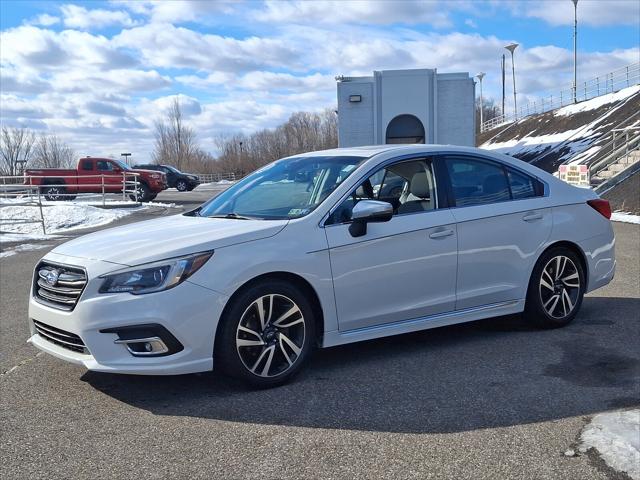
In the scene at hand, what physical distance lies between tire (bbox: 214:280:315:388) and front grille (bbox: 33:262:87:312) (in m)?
0.93

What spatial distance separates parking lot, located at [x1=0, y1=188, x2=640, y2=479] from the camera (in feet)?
11.2

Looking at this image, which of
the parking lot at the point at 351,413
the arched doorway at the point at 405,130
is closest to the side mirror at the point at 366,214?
the parking lot at the point at 351,413

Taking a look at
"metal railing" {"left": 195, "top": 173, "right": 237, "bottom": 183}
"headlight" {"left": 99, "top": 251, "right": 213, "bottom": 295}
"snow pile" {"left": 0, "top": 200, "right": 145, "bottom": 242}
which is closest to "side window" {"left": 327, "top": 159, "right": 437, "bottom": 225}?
"headlight" {"left": 99, "top": 251, "right": 213, "bottom": 295}

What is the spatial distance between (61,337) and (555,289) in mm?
4006

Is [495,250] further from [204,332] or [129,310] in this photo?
[129,310]

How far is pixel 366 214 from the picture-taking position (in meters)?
4.70

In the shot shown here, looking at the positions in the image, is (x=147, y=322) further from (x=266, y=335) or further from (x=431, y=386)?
(x=431, y=386)

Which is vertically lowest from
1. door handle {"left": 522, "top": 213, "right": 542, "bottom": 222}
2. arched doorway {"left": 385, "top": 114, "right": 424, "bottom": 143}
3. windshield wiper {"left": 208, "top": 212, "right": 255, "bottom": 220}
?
door handle {"left": 522, "top": 213, "right": 542, "bottom": 222}

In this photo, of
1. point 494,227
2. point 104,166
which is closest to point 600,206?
point 494,227

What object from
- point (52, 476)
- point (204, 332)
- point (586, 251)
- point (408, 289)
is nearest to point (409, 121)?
point (586, 251)

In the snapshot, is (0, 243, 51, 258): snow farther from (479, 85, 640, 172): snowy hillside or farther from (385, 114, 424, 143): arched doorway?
(479, 85, 640, 172): snowy hillside

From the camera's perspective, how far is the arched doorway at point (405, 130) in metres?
16.9

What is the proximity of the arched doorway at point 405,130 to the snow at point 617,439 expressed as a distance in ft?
44.0

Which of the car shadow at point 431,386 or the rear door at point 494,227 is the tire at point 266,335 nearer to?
the car shadow at point 431,386
